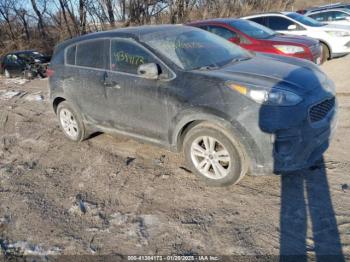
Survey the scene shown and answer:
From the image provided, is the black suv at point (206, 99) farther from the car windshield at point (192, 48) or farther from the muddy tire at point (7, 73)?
the muddy tire at point (7, 73)

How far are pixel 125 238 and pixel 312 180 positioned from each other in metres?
2.18

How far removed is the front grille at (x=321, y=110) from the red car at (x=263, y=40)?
14.2 ft

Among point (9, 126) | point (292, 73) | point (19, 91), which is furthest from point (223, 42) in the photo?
point (19, 91)

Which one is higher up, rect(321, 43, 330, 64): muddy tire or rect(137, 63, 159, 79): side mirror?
rect(137, 63, 159, 79): side mirror

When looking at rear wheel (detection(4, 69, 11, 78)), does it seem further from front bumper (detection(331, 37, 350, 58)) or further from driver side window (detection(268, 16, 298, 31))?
front bumper (detection(331, 37, 350, 58))

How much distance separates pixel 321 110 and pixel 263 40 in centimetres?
484

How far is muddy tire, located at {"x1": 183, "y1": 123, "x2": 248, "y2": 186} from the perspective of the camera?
3.57 meters

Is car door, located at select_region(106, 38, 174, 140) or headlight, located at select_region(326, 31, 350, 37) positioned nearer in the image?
car door, located at select_region(106, 38, 174, 140)

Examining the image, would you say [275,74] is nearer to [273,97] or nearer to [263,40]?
[273,97]

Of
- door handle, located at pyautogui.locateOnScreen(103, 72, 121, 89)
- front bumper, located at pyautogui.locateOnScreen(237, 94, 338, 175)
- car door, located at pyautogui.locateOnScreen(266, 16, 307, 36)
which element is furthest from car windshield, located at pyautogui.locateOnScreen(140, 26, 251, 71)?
car door, located at pyautogui.locateOnScreen(266, 16, 307, 36)

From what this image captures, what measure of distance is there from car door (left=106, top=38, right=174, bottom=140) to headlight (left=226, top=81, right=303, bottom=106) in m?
0.99

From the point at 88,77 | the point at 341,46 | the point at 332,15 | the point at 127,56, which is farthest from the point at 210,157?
the point at 332,15

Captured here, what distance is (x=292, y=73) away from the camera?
12.4 ft

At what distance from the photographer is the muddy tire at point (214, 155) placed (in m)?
3.57
